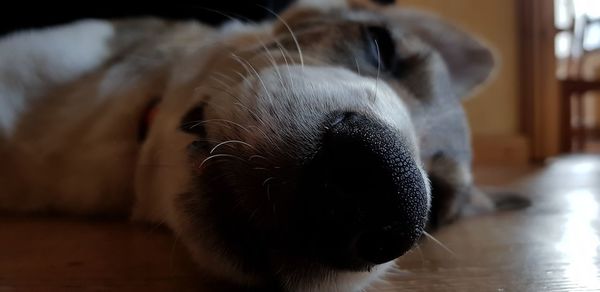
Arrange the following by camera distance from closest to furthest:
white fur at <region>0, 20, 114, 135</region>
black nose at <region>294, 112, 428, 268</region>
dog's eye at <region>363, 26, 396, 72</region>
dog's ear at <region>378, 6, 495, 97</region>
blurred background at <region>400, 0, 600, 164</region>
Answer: black nose at <region>294, 112, 428, 268</region>
dog's eye at <region>363, 26, 396, 72</region>
white fur at <region>0, 20, 114, 135</region>
dog's ear at <region>378, 6, 495, 97</region>
blurred background at <region>400, 0, 600, 164</region>

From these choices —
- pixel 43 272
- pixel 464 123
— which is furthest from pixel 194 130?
pixel 464 123

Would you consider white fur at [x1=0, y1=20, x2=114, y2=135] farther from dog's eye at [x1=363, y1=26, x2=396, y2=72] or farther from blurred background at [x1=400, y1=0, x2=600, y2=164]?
blurred background at [x1=400, y1=0, x2=600, y2=164]

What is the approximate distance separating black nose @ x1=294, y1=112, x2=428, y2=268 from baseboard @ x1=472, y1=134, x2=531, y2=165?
13.2ft

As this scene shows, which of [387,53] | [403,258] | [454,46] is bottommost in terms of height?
[403,258]

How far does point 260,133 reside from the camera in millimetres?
804

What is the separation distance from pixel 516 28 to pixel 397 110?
4.01 metres

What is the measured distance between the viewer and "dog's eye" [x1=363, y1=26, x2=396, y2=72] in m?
1.28

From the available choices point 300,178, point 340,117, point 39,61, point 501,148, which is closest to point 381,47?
point 340,117

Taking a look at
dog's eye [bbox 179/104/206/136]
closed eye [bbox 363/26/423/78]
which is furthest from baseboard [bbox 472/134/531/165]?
dog's eye [bbox 179/104/206/136]

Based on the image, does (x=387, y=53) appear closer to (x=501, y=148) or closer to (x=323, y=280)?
(x=323, y=280)

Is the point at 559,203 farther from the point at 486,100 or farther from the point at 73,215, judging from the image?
the point at 486,100

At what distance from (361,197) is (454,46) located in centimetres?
112

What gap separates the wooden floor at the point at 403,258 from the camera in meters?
0.90

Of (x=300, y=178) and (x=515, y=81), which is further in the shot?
(x=515, y=81)
